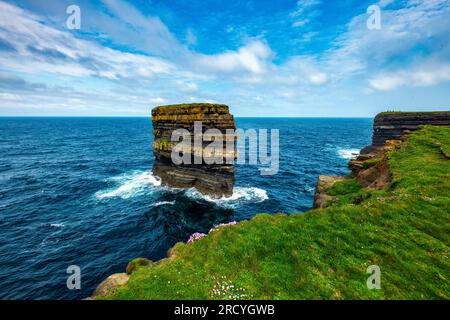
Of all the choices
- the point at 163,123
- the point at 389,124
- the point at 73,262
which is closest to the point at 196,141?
the point at 163,123

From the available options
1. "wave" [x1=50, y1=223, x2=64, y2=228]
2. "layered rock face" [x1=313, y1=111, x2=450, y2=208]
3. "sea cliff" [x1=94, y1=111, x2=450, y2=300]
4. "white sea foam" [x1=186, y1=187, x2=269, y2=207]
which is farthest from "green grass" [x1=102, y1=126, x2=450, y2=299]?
"wave" [x1=50, y1=223, x2=64, y2=228]

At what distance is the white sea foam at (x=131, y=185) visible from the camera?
42531 millimetres

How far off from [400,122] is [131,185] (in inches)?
2807

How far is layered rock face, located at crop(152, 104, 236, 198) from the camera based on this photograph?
4056cm

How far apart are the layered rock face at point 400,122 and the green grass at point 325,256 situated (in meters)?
50.5

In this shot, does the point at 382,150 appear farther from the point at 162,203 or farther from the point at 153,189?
the point at 153,189

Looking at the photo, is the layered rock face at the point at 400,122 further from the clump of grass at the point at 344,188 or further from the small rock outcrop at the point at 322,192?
the clump of grass at the point at 344,188

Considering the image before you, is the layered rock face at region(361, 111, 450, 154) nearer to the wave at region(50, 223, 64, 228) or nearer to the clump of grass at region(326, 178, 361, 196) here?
the clump of grass at region(326, 178, 361, 196)

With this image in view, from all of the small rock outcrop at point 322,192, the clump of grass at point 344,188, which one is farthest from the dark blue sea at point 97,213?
the clump of grass at point 344,188

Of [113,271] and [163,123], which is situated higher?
[163,123]

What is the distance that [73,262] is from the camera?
24.4 m
